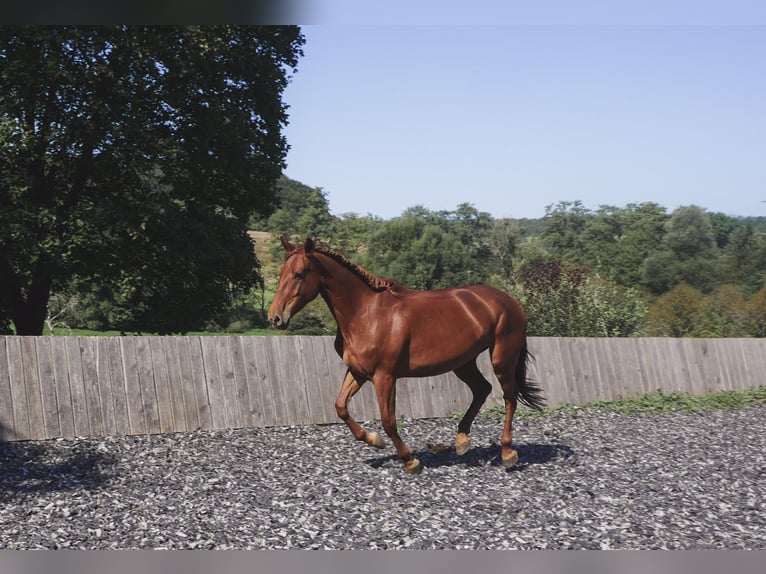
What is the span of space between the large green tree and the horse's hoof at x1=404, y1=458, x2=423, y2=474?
11023mm

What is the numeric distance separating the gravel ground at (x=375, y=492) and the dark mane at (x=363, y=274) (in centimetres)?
192

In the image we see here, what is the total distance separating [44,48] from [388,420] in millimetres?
13212

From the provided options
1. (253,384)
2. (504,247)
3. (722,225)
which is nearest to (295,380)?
(253,384)

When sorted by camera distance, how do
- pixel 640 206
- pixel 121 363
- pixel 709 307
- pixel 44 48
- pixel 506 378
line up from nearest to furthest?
pixel 506 378 < pixel 121 363 < pixel 44 48 < pixel 709 307 < pixel 640 206

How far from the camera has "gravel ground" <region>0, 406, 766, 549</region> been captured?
6.46m

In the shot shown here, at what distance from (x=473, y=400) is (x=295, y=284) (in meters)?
2.52

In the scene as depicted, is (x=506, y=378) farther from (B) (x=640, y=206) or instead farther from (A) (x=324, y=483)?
(B) (x=640, y=206)

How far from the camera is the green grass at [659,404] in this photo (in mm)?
13391

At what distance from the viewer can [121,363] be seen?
11.0m

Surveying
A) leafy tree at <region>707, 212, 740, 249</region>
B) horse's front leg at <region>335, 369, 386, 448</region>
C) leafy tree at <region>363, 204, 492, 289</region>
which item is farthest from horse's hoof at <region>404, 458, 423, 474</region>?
leafy tree at <region>707, 212, 740, 249</region>

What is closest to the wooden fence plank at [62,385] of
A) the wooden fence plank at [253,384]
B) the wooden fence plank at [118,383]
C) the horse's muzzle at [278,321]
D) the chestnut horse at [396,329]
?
the wooden fence plank at [118,383]

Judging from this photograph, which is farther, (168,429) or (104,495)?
(168,429)

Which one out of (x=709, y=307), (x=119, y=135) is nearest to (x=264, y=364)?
(x=119, y=135)

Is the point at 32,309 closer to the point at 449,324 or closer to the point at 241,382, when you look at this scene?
the point at 241,382
